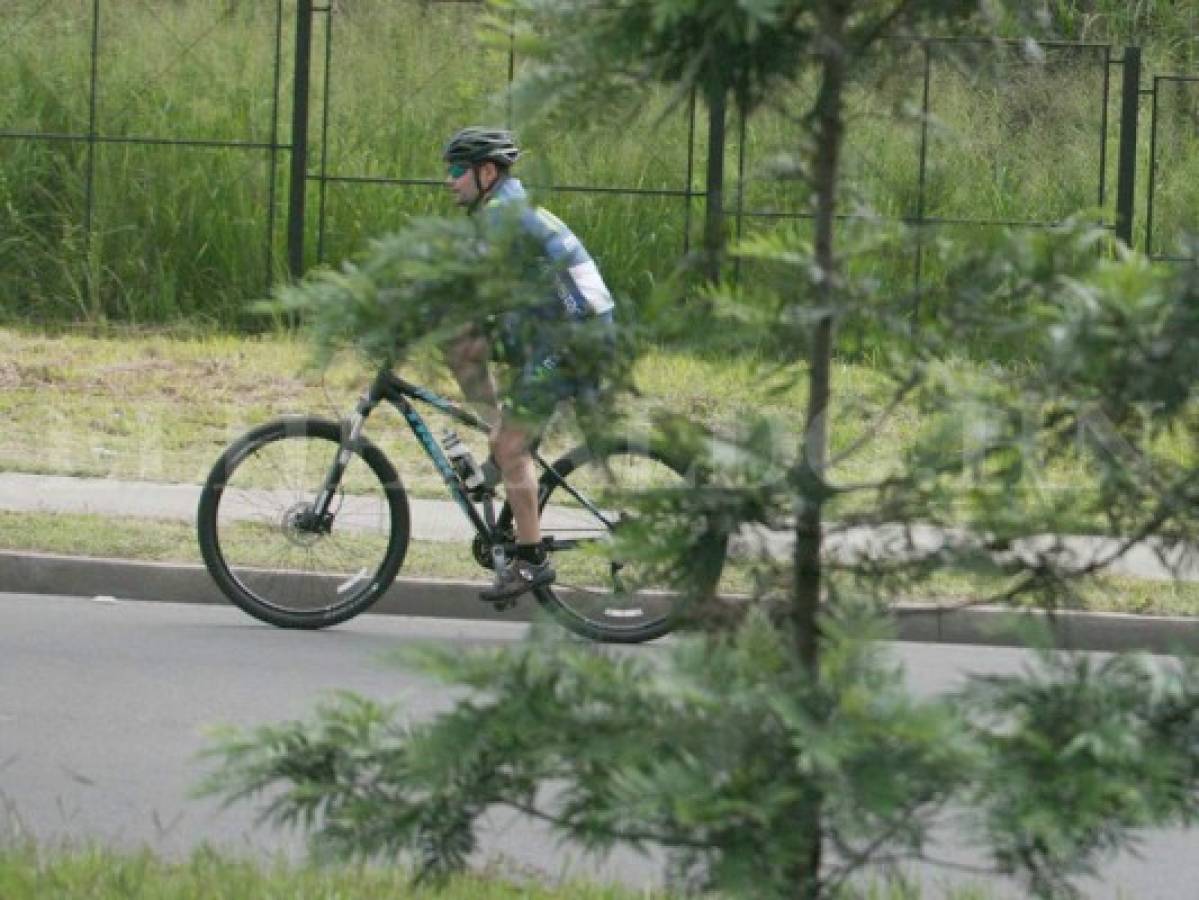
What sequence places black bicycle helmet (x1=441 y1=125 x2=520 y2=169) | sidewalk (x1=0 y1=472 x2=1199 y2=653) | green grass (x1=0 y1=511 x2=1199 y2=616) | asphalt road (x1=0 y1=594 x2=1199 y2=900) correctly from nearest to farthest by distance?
1. asphalt road (x1=0 y1=594 x2=1199 y2=900)
2. black bicycle helmet (x1=441 y1=125 x2=520 y2=169)
3. sidewalk (x1=0 y1=472 x2=1199 y2=653)
4. green grass (x1=0 y1=511 x2=1199 y2=616)

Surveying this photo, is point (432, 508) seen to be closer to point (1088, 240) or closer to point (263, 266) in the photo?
point (263, 266)

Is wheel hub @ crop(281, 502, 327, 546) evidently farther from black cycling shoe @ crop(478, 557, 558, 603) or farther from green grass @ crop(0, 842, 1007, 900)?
green grass @ crop(0, 842, 1007, 900)

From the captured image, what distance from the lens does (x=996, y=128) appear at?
63.0ft

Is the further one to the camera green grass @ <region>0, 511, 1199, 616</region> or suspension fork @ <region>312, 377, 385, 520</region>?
green grass @ <region>0, 511, 1199, 616</region>

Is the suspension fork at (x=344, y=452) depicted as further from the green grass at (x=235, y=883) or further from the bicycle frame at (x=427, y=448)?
the green grass at (x=235, y=883)

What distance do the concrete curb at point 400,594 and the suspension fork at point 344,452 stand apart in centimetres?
88

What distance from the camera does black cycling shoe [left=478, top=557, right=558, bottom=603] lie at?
9578 mm


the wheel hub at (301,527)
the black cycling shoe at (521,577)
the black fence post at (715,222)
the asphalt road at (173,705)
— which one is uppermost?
the black fence post at (715,222)

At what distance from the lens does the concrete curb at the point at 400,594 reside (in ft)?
33.4

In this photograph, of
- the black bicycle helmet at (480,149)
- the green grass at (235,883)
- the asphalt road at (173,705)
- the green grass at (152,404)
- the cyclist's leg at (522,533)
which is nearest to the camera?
the green grass at (235,883)

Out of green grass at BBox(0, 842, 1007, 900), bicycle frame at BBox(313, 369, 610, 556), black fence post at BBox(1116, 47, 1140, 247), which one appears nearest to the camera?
green grass at BBox(0, 842, 1007, 900)

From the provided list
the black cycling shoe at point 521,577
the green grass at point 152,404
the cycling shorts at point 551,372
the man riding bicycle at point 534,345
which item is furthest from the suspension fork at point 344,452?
the cycling shorts at point 551,372

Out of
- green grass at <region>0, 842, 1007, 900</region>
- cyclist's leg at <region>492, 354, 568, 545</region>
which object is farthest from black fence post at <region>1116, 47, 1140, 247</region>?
cyclist's leg at <region>492, 354, 568, 545</region>

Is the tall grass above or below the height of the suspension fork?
above
